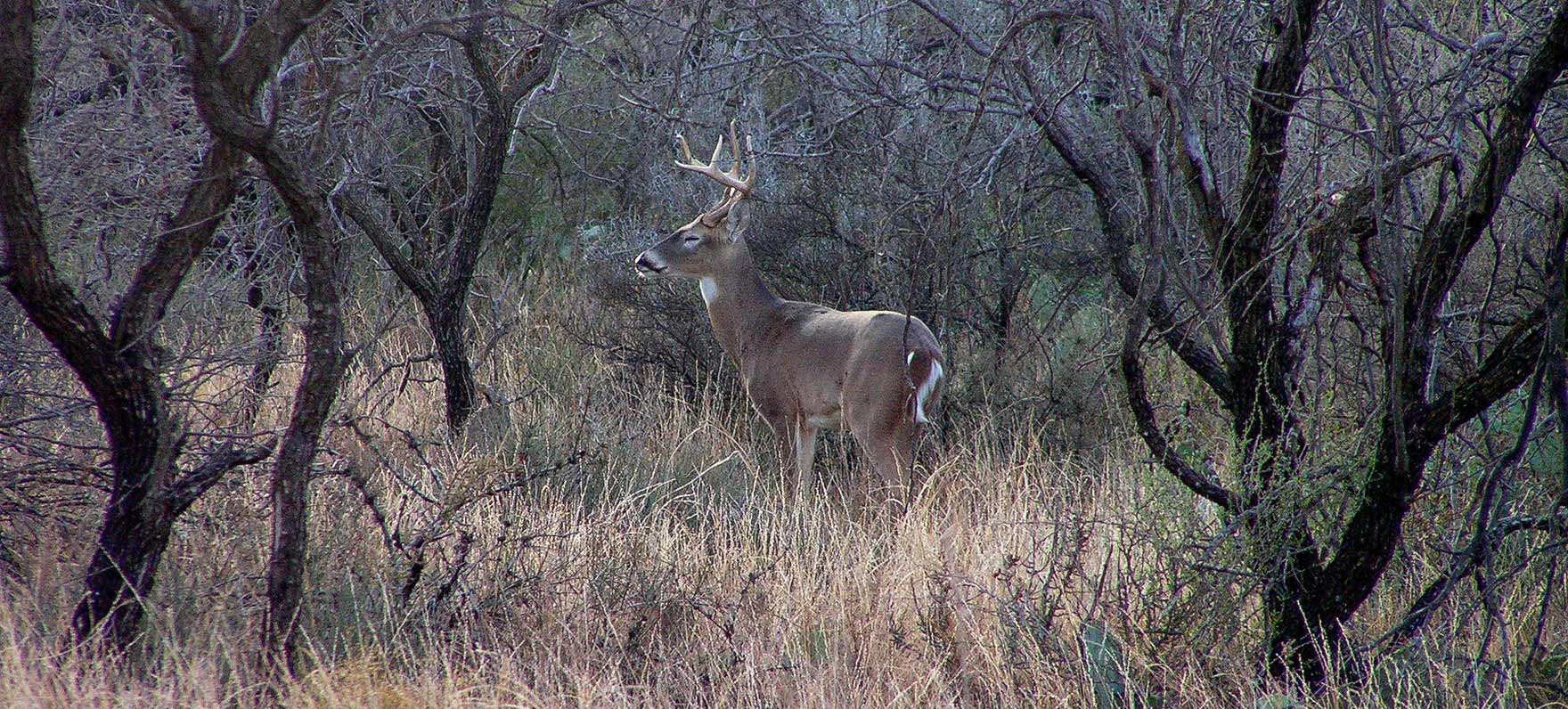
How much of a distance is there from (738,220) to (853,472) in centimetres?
166

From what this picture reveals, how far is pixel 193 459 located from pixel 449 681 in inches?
71.9

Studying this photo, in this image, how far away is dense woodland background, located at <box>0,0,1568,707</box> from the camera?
335cm

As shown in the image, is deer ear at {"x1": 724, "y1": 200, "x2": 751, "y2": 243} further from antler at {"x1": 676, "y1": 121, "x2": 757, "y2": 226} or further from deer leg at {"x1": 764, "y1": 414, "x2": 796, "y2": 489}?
deer leg at {"x1": 764, "y1": 414, "x2": 796, "y2": 489}

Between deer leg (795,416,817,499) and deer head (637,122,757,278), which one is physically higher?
deer head (637,122,757,278)

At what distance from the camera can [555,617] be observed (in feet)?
14.0

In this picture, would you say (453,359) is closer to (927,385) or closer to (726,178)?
(726,178)

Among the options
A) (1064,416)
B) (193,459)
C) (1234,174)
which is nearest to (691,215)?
(1064,416)

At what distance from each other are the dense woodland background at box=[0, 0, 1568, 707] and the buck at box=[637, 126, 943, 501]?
0.34 metres

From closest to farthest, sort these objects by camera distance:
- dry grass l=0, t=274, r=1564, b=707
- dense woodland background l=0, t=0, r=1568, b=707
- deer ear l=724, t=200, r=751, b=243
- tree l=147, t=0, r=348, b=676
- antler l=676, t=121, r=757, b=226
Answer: tree l=147, t=0, r=348, b=676
dense woodland background l=0, t=0, r=1568, b=707
dry grass l=0, t=274, r=1564, b=707
antler l=676, t=121, r=757, b=226
deer ear l=724, t=200, r=751, b=243

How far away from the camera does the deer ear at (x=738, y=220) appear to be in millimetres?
7469

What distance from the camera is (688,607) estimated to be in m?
4.39

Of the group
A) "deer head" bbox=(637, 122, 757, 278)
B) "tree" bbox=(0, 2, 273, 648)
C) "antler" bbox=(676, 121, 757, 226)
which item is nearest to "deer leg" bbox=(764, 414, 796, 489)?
"deer head" bbox=(637, 122, 757, 278)

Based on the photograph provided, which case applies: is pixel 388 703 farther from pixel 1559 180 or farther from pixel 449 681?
pixel 1559 180

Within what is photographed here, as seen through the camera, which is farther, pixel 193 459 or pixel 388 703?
pixel 193 459
